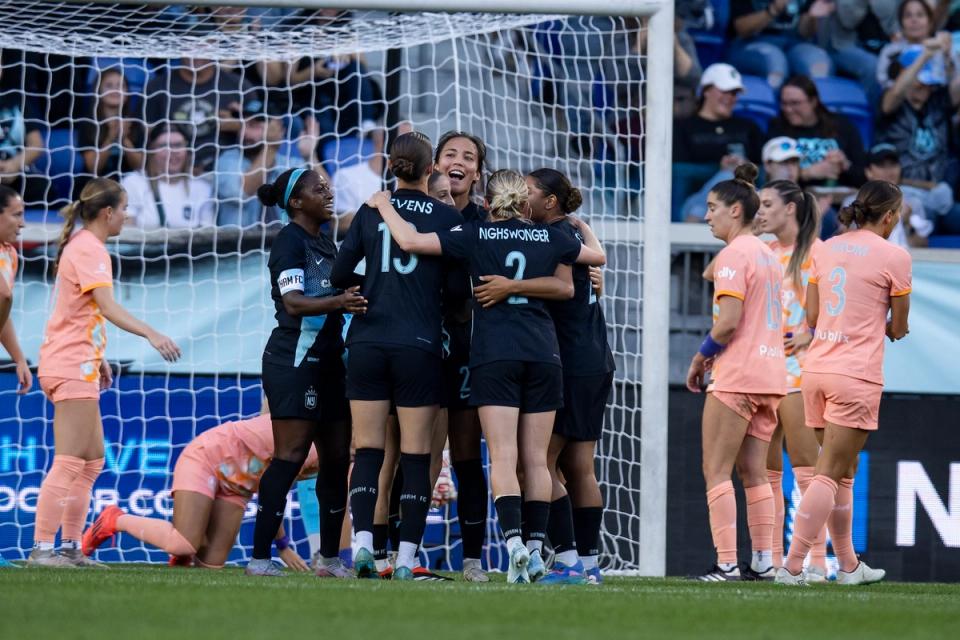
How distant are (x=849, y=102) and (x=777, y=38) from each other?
2.88 ft

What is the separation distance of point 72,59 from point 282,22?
1.59 metres

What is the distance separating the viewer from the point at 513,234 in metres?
6.06

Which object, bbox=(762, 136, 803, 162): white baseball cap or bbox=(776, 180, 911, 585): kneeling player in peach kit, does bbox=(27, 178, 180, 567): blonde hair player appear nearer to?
bbox=(776, 180, 911, 585): kneeling player in peach kit

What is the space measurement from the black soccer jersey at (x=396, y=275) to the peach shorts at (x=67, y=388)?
1529 mm

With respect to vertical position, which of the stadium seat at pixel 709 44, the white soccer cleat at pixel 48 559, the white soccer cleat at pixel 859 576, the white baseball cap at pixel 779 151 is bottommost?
the white soccer cleat at pixel 859 576

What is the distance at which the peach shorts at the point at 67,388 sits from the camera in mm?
6816

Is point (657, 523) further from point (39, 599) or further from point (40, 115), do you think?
point (40, 115)

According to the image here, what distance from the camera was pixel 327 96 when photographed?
10.6 metres

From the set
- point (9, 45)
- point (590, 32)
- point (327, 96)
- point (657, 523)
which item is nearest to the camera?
point (657, 523)

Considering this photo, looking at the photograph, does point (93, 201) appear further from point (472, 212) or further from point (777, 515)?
point (777, 515)

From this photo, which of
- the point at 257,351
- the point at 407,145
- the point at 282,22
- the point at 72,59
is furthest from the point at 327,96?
the point at 407,145

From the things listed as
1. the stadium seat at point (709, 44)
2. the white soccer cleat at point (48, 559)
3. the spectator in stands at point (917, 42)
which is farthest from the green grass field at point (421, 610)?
the spectator in stands at point (917, 42)

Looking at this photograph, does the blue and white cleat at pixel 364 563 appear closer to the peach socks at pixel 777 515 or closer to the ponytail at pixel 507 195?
the ponytail at pixel 507 195

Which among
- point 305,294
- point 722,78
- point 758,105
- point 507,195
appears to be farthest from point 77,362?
point 758,105
